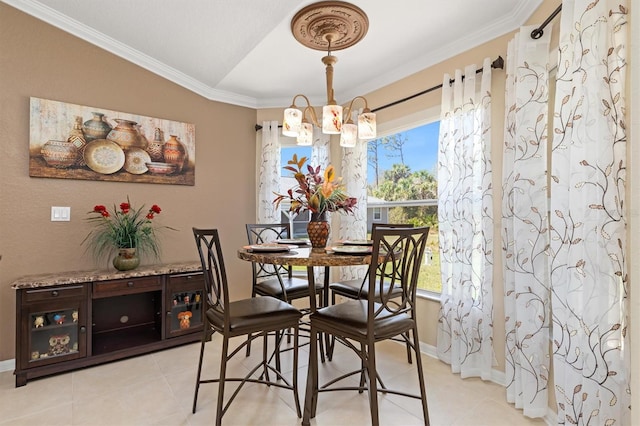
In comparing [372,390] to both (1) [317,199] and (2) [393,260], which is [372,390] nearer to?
(2) [393,260]

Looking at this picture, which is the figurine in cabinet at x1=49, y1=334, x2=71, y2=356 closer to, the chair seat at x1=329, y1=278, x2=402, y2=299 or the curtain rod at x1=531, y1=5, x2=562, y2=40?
the chair seat at x1=329, y1=278, x2=402, y2=299

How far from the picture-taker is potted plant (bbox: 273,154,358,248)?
213 cm

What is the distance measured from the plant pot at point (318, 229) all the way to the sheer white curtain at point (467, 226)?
3.38 feet

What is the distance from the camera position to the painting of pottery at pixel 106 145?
2.66 metres

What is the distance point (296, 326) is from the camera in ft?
6.46

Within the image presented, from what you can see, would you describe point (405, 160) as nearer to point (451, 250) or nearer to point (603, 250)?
point (451, 250)

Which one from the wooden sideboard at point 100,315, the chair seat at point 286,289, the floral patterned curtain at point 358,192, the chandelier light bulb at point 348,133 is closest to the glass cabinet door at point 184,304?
the wooden sideboard at point 100,315

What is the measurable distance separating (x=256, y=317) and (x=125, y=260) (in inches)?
64.5

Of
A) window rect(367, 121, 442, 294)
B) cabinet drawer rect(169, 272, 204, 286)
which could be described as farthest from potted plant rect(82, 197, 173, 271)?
window rect(367, 121, 442, 294)

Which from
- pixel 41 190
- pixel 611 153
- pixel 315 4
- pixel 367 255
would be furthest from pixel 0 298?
pixel 611 153

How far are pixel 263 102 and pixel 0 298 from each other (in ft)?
9.99

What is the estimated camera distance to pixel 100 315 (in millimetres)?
2908

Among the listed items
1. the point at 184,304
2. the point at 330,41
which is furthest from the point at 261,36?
the point at 184,304

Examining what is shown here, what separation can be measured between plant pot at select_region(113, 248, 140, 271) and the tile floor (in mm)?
770
